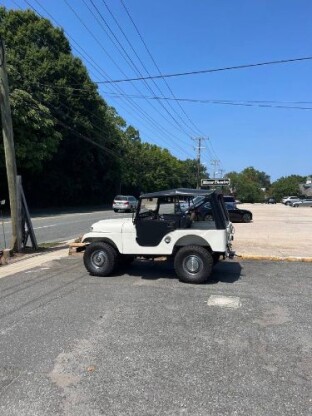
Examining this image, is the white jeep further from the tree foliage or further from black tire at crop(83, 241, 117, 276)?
the tree foliage

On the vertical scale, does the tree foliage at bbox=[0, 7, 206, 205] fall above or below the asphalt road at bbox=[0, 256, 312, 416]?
above

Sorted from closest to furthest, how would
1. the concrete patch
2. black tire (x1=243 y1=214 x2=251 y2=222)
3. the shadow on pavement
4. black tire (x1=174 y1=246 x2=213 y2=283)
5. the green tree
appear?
the concrete patch
black tire (x1=174 y1=246 x2=213 y2=283)
the shadow on pavement
black tire (x1=243 y1=214 x2=251 y2=222)
the green tree

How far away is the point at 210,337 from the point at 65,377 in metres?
1.92

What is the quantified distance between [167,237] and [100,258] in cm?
156

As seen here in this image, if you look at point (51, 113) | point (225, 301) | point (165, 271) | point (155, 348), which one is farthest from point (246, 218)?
point (155, 348)

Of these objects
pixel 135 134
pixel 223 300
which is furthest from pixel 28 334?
pixel 135 134

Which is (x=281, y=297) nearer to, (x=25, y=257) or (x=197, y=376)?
(x=197, y=376)

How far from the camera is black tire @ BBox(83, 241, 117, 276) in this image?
29.9 ft

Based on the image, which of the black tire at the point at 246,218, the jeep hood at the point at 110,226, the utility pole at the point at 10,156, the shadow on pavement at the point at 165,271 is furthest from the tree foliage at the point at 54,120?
the jeep hood at the point at 110,226

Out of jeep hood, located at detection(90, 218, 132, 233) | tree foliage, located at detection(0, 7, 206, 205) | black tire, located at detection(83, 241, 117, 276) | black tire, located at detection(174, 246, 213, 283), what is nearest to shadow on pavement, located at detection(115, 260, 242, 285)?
black tire, located at detection(174, 246, 213, 283)

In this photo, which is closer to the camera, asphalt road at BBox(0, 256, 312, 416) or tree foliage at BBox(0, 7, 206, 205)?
asphalt road at BBox(0, 256, 312, 416)

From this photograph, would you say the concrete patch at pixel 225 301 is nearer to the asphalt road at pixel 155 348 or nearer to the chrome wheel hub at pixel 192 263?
the asphalt road at pixel 155 348

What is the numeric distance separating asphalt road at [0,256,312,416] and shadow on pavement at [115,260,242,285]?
0.40 m

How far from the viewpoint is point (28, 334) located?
5.60 metres
